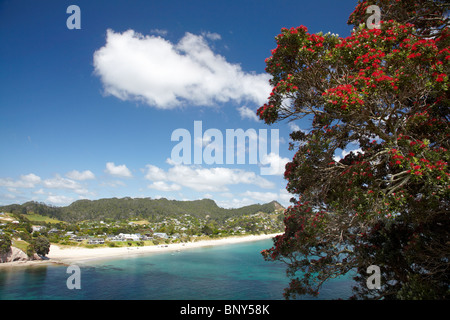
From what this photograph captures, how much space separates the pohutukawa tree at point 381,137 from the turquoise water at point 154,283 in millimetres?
27263

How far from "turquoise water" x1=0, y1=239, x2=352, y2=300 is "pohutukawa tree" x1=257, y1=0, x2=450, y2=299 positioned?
1073 inches

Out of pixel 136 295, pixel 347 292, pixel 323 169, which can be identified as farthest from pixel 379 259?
pixel 136 295

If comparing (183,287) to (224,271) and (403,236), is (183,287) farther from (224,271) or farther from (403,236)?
(403,236)

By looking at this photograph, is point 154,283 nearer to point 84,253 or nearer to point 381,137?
point 84,253

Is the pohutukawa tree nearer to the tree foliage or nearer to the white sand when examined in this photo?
the white sand

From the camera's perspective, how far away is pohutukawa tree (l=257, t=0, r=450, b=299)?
7027 mm

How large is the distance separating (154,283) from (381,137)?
43.9m

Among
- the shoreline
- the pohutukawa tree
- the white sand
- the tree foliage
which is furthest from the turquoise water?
the pohutukawa tree

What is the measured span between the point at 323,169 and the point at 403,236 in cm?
398

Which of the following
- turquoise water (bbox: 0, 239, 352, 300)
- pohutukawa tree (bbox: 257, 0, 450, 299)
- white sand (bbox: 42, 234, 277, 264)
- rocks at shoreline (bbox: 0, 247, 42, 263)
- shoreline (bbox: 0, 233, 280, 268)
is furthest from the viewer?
white sand (bbox: 42, 234, 277, 264)

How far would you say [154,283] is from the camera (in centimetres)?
4203
